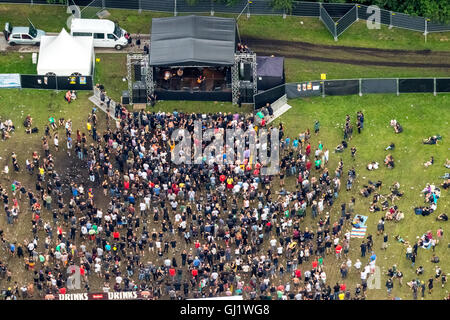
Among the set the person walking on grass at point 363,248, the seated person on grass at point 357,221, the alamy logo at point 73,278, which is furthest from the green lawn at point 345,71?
the alamy logo at point 73,278

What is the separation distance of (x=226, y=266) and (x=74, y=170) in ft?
44.9

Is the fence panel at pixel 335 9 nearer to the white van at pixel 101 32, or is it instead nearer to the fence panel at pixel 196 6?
the fence panel at pixel 196 6

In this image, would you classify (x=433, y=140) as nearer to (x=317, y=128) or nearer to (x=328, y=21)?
(x=317, y=128)

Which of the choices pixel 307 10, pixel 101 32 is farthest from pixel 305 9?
pixel 101 32

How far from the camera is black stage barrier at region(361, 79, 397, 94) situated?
102000 millimetres

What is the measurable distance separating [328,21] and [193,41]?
37.5 feet

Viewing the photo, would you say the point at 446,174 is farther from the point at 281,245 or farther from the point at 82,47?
the point at 82,47

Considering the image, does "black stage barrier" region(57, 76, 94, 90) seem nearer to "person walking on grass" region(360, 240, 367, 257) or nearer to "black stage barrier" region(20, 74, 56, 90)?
"black stage barrier" region(20, 74, 56, 90)

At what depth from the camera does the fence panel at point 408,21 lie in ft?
350

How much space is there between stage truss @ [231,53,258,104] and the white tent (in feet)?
34.1

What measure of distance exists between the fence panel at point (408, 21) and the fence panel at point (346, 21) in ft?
9.57

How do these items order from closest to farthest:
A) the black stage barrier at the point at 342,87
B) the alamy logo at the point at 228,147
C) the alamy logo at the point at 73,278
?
the alamy logo at the point at 73,278, the alamy logo at the point at 228,147, the black stage barrier at the point at 342,87

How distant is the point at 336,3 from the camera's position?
107312 millimetres

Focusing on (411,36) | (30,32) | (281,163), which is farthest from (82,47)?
(411,36)
